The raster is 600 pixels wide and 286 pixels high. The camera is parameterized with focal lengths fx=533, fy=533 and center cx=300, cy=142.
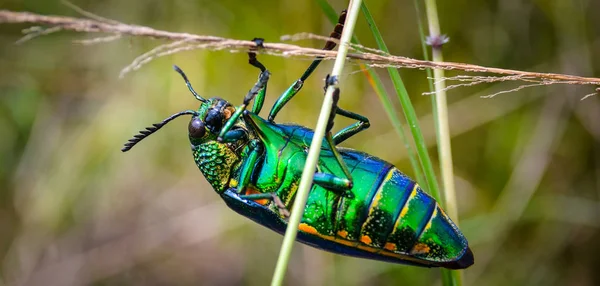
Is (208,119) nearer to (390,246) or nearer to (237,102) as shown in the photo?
(390,246)

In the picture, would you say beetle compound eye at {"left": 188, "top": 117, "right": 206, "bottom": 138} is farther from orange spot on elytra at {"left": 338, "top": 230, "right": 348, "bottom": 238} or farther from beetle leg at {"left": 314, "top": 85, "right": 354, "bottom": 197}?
orange spot on elytra at {"left": 338, "top": 230, "right": 348, "bottom": 238}

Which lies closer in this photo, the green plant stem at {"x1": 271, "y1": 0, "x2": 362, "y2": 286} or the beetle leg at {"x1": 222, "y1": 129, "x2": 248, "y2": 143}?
the green plant stem at {"x1": 271, "y1": 0, "x2": 362, "y2": 286}

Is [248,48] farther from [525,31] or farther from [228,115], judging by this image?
[525,31]

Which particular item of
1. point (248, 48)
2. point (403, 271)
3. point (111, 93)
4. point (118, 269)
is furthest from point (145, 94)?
point (248, 48)

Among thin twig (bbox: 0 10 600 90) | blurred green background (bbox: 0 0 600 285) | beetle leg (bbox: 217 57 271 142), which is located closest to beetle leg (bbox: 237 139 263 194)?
beetle leg (bbox: 217 57 271 142)

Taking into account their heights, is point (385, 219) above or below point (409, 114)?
below

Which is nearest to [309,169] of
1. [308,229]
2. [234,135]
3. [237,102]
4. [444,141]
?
[444,141]

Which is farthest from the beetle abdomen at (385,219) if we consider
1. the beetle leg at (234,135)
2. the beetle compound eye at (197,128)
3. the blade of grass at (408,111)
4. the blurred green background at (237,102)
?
the blurred green background at (237,102)
